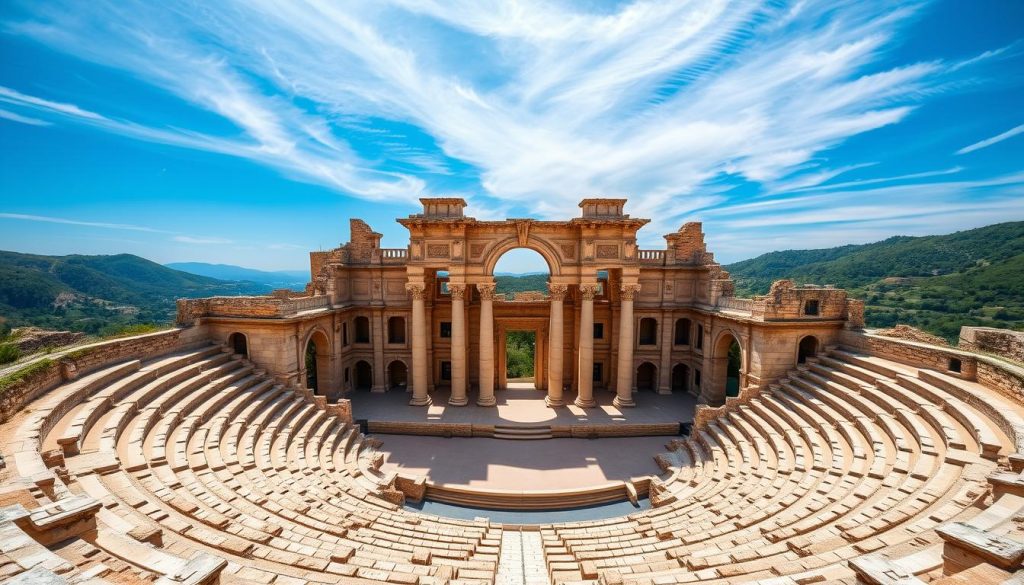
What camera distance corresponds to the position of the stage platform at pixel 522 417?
21281 millimetres

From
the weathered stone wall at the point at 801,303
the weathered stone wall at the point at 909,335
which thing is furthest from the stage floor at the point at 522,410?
the weathered stone wall at the point at 909,335

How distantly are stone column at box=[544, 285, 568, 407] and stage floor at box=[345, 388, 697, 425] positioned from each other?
2.43 ft

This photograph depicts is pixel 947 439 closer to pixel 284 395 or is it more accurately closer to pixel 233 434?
pixel 233 434

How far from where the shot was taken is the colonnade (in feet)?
78.5

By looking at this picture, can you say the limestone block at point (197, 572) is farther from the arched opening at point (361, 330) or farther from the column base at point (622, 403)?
the arched opening at point (361, 330)

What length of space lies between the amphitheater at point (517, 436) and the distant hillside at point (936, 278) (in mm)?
55745

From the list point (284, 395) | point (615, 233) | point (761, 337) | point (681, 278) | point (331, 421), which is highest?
point (615, 233)

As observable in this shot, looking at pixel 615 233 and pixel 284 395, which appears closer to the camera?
pixel 284 395

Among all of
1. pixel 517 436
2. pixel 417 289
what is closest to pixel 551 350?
pixel 517 436

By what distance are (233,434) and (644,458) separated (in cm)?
1813

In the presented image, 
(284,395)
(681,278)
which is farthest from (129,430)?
(681,278)

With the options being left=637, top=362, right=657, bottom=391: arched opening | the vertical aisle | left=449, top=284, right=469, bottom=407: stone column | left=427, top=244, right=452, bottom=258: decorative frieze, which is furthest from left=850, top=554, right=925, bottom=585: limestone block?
left=637, top=362, right=657, bottom=391: arched opening

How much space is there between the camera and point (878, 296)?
251ft

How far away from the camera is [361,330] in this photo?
2808 cm
